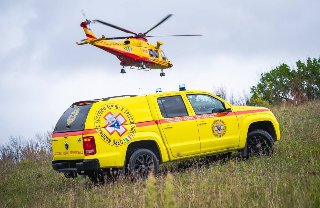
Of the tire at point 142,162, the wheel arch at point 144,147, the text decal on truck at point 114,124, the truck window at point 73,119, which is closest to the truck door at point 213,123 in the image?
the wheel arch at point 144,147

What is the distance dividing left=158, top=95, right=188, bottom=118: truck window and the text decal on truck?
0.80m

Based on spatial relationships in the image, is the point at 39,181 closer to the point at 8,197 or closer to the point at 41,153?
the point at 8,197

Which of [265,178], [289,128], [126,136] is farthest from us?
[289,128]

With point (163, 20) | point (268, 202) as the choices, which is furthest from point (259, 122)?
point (163, 20)

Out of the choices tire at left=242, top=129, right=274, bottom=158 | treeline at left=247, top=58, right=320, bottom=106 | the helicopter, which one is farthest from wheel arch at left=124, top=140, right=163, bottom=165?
treeline at left=247, top=58, right=320, bottom=106

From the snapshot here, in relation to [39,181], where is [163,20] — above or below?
above

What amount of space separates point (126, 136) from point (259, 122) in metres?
3.89

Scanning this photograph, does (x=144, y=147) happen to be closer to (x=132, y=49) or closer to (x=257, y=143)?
(x=257, y=143)

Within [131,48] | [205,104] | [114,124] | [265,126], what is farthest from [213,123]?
[131,48]

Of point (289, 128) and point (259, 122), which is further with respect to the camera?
point (289, 128)

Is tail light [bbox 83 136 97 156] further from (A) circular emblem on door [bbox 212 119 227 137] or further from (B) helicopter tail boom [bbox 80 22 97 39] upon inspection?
(B) helicopter tail boom [bbox 80 22 97 39]

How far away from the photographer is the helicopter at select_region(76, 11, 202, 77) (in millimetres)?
22062

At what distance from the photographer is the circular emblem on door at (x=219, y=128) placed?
910 centimetres

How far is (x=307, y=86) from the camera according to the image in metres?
48.7
